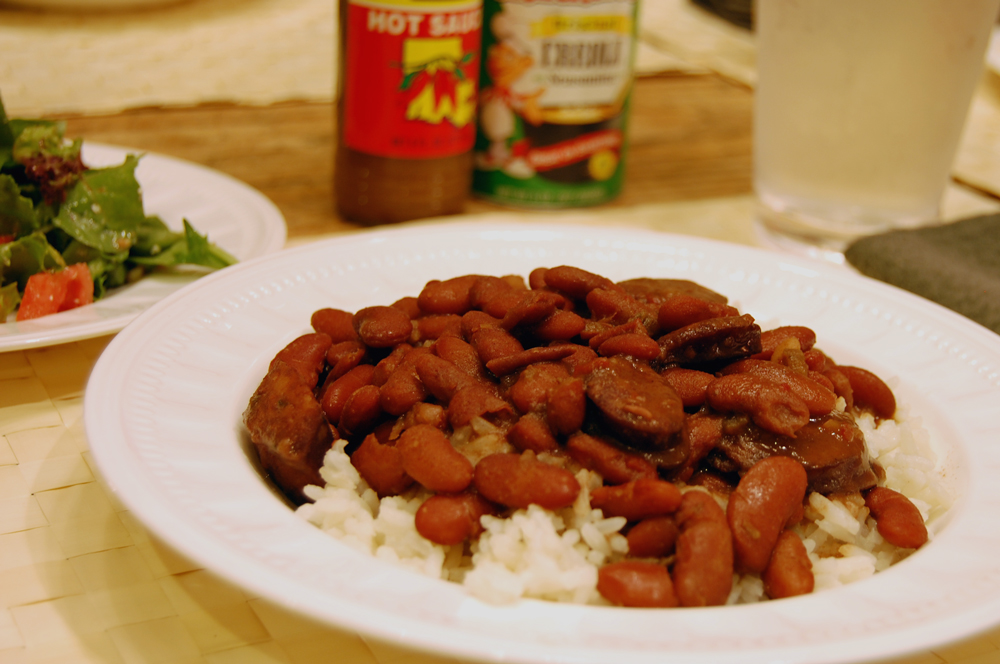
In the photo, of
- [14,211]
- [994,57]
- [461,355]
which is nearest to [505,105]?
[14,211]

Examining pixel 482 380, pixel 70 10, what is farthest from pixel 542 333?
pixel 70 10

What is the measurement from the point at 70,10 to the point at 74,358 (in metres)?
3.91

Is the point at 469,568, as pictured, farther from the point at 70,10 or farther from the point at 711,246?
the point at 70,10

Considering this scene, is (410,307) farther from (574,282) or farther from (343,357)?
(574,282)

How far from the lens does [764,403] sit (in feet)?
5.29

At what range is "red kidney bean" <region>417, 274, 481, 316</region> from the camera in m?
1.98

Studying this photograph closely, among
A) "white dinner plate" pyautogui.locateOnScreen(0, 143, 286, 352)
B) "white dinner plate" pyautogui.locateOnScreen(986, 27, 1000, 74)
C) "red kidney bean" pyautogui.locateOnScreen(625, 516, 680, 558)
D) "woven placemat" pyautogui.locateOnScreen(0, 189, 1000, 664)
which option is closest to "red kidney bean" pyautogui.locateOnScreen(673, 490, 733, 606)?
"red kidney bean" pyautogui.locateOnScreen(625, 516, 680, 558)

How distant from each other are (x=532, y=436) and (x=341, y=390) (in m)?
0.44

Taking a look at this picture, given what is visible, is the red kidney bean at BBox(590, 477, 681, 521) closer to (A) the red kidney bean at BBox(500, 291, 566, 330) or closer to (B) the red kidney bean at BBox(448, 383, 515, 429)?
(B) the red kidney bean at BBox(448, 383, 515, 429)

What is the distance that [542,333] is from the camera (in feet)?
5.94

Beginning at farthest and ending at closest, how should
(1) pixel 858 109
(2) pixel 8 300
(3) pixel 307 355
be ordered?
(1) pixel 858 109
(2) pixel 8 300
(3) pixel 307 355

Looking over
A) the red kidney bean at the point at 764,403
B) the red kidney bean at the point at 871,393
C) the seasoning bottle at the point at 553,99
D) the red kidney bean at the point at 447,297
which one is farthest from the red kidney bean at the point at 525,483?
the seasoning bottle at the point at 553,99

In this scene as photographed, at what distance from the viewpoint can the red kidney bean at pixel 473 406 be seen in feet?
5.30

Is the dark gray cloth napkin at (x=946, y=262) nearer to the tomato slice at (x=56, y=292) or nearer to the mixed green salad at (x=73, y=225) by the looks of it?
the mixed green salad at (x=73, y=225)
